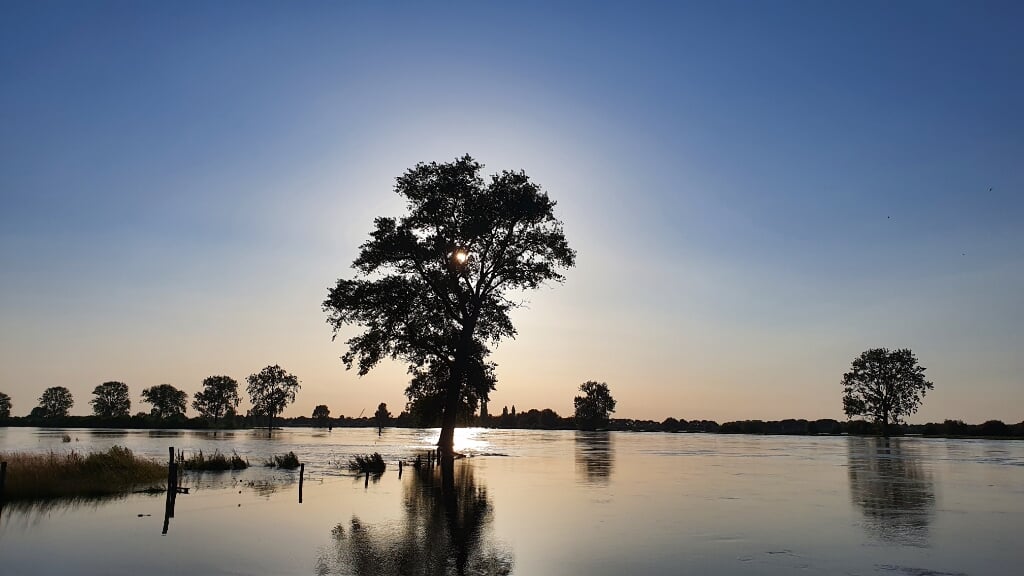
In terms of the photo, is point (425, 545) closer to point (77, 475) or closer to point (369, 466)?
point (77, 475)

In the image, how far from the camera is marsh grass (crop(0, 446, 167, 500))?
26.0 m

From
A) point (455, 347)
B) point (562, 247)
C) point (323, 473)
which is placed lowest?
point (323, 473)

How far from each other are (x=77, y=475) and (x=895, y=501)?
3523cm

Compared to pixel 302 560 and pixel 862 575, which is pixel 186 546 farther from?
pixel 862 575

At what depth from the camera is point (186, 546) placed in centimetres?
1712

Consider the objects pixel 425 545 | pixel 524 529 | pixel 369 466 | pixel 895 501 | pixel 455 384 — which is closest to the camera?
pixel 425 545

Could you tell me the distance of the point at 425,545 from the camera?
16812 millimetres

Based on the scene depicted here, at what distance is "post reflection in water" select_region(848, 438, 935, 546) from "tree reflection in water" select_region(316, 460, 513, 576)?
38.5ft

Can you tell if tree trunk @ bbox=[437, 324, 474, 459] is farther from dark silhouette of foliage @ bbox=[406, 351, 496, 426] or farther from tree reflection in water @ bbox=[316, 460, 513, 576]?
tree reflection in water @ bbox=[316, 460, 513, 576]

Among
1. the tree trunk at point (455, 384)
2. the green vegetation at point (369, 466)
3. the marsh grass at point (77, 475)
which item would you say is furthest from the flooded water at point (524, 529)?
the tree trunk at point (455, 384)

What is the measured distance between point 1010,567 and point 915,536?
3.74m

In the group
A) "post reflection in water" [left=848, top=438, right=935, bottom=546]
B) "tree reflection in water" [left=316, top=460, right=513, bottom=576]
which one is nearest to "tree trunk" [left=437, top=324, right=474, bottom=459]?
"tree reflection in water" [left=316, top=460, right=513, bottom=576]

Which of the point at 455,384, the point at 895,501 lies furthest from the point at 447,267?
the point at 895,501

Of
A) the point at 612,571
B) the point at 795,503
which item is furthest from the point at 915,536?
the point at 612,571
